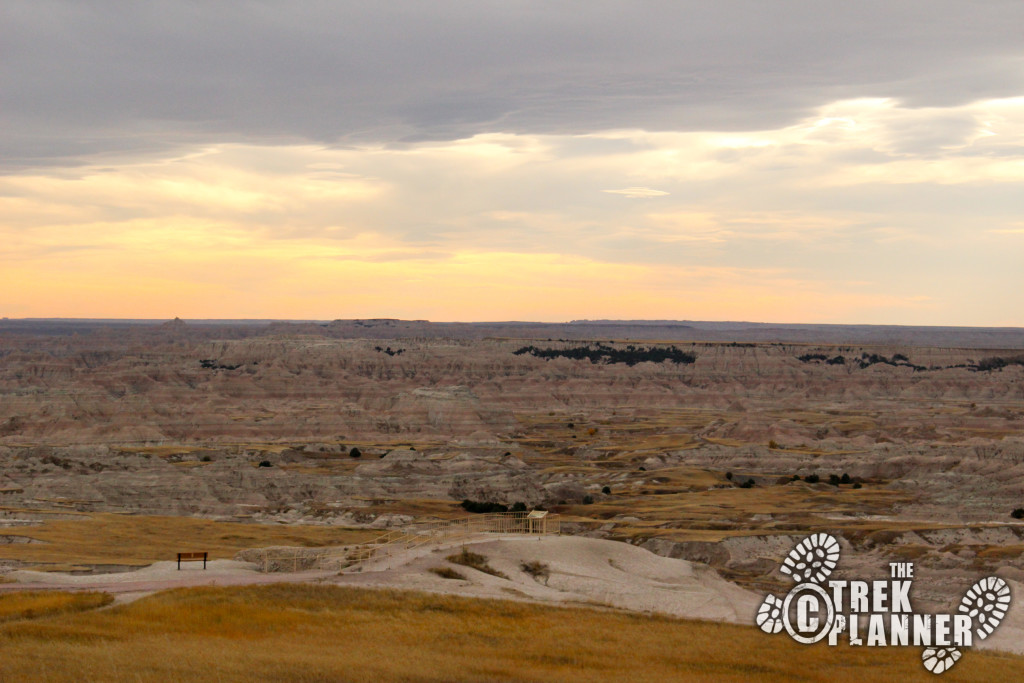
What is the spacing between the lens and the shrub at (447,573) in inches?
1484

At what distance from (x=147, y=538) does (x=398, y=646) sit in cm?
3559

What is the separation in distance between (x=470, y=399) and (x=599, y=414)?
29.6 meters

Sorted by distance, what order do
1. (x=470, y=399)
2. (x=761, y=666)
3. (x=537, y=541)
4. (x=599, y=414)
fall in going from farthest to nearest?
(x=599, y=414) → (x=470, y=399) → (x=537, y=541) → (x=761, y=666)

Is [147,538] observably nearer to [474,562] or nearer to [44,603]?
[474,562]

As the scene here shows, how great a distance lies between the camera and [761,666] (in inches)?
1024

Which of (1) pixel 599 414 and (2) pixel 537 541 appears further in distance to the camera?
(1) pixel 599 414

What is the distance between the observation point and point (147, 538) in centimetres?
5672

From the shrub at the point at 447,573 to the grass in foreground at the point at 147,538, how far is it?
14141 mm

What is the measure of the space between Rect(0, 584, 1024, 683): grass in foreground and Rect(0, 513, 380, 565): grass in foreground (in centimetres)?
1866

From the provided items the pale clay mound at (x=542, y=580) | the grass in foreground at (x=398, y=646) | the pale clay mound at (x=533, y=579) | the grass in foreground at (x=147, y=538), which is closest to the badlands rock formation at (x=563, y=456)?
the grass in foreground at (x=147, y=538)

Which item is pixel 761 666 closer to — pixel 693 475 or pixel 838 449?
pixel 693 475

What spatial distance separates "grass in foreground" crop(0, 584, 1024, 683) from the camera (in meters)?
22.0

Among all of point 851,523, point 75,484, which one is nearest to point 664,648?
point 851,523

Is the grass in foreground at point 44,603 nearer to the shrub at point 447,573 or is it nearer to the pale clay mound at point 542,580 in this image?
the pale clay mound at point 542,580
